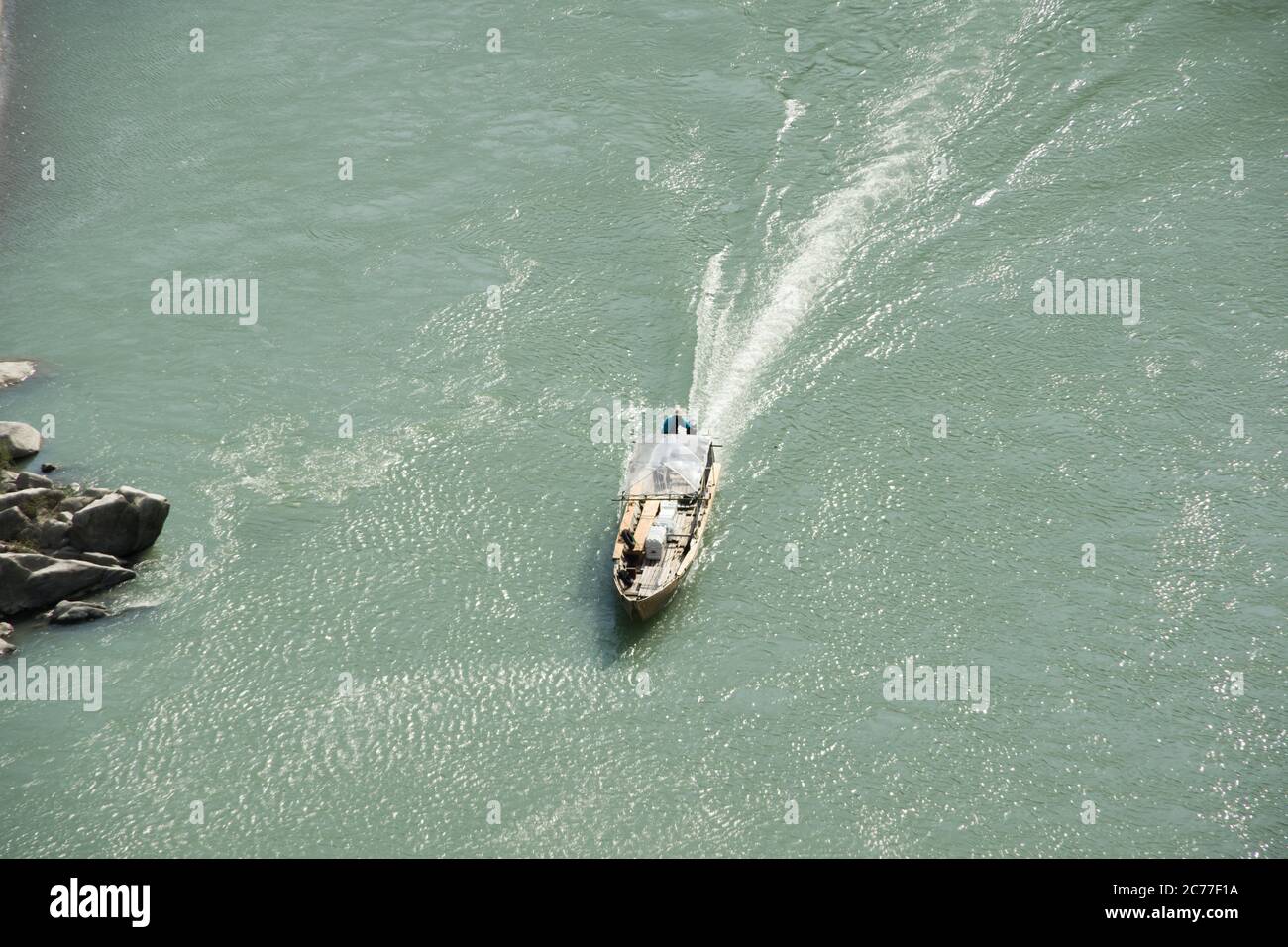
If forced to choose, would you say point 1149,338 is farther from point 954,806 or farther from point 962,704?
point 954,806

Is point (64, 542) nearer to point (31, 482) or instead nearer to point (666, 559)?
point (31, 482)

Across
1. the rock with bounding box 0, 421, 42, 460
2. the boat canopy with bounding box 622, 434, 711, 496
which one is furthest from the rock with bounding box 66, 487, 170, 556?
the boat canopy with bounding box 622, 434, 711, 496

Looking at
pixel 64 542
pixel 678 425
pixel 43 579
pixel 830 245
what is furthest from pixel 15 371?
pixel 830 245

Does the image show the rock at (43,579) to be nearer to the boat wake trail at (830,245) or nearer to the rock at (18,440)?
the rock at (18,440)

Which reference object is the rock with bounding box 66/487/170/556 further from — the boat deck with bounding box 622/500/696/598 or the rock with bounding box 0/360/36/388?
the boat deck with bounding box 622/500/696/598

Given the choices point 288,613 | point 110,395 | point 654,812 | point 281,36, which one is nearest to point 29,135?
point 281,36
